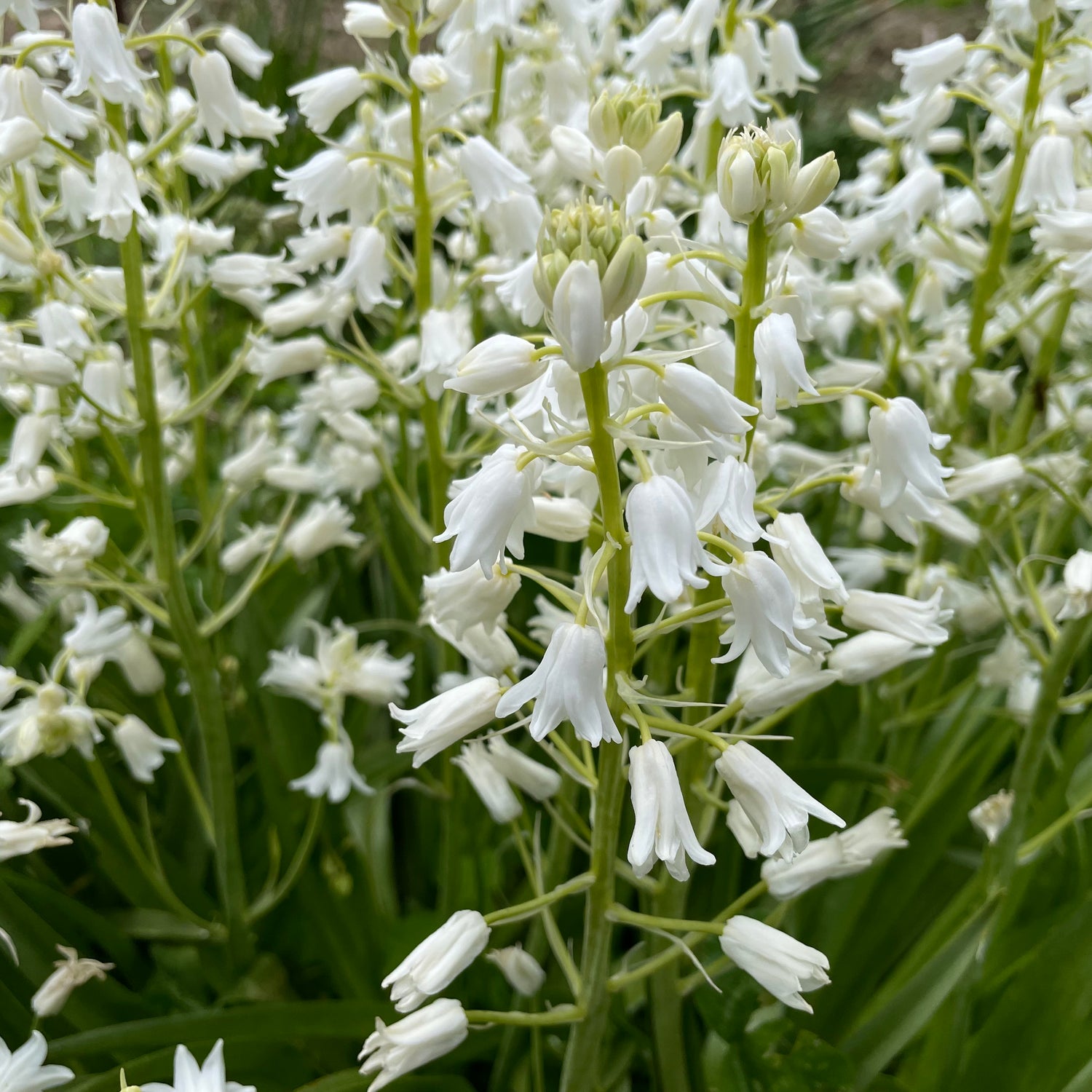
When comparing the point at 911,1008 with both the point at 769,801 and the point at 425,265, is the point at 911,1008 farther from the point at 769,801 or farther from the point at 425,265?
the point at 425,265

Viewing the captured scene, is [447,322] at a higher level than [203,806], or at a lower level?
higher

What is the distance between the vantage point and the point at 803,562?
1.03m

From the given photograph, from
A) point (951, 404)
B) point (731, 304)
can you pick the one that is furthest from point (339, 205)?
point (951, 404)

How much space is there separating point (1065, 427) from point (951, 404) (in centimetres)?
20

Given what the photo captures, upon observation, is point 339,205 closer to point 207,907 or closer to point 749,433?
point 749,433

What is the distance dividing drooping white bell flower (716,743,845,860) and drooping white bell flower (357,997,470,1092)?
0.38 metres

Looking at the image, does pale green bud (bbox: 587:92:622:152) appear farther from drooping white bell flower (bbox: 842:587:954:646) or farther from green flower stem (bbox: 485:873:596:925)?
green flower stem (bbox: 485:873:596:925)

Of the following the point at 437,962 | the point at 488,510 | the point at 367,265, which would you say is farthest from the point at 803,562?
the point at 367,265

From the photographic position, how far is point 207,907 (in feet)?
6.47

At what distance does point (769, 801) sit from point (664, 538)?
11.8 inches

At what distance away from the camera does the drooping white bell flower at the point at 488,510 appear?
0.88 metres

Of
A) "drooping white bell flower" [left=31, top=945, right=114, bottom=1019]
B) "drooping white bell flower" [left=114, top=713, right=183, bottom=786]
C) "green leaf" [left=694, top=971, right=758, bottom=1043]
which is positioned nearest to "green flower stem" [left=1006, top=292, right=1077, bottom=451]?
"green leaf" [left=694, top=971, right=758, bottom=1043]

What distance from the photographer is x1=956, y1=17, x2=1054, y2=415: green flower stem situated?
1678 millimetres

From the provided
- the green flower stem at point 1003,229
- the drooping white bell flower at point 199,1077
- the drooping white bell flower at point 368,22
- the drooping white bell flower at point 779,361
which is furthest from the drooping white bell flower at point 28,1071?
the green flower stem at point 1003,229
